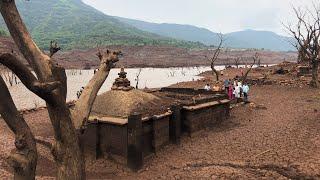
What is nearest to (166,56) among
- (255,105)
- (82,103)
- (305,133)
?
(255,105)

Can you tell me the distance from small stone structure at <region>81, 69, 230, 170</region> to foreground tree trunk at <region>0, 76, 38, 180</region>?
14.9 feet

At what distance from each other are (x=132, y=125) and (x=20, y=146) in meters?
6.08

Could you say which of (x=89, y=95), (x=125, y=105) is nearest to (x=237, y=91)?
(x=125, y=105)

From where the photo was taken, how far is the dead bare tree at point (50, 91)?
700 centimetres

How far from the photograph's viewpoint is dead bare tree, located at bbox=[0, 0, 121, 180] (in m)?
7.00

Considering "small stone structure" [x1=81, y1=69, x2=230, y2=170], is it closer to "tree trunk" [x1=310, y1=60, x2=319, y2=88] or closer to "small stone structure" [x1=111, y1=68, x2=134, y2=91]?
"small stone structure" [x1=111, y1=68, x2=134, y2=91]

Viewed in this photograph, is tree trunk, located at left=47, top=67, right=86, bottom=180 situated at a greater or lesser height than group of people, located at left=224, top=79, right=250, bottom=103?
greater

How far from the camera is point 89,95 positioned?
9.20 meters

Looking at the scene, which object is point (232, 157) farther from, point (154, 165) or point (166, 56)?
point (166, 56)

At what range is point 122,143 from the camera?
45.3ft

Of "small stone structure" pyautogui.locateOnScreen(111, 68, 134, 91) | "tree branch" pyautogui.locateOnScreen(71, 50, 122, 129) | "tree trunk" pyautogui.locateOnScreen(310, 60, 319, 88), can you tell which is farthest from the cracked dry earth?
"tree trunk" pyautogui.locateOnScreen(310, 60, 319, 88)

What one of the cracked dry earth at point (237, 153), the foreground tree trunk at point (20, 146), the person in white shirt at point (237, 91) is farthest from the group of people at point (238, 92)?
the foreground tree trunk at point (20, 146)

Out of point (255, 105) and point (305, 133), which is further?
point (255, 105)

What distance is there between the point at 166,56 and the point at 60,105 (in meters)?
116
